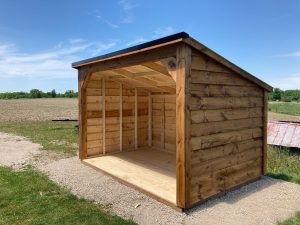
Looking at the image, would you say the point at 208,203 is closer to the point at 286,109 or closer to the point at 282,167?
the point at 282,167

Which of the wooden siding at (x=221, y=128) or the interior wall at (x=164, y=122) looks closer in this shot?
the wooden siding at (x=221, y=128)

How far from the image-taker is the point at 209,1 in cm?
775

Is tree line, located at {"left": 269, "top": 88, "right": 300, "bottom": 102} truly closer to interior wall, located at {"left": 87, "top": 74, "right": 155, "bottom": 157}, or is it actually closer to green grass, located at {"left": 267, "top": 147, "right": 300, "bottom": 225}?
green grass, located at {"left": 267, "top": 147, "right": 300, "bottom": 225}

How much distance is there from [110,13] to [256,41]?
425 inches

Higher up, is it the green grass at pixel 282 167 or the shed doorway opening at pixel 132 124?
the shed doorway opening at pixel 132 124

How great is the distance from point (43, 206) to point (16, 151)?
520cm

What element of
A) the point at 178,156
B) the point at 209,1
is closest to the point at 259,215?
the point at 178,156

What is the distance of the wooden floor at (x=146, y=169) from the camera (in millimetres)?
5086

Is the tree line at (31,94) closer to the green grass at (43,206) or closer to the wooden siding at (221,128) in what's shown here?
the green grass at (43,206)

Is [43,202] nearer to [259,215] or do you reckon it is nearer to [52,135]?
[259,215]

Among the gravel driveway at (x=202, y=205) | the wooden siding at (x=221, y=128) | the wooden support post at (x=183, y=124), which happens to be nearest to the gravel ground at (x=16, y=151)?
the gravel driveway at (x=202, y=205)

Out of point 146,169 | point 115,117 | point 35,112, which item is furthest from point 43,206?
point 35,112

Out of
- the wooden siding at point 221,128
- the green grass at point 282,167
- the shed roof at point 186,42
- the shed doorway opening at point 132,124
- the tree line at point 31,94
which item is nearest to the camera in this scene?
→ the shed roof at point 186,42

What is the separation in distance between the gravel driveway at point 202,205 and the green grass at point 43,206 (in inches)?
10.4
